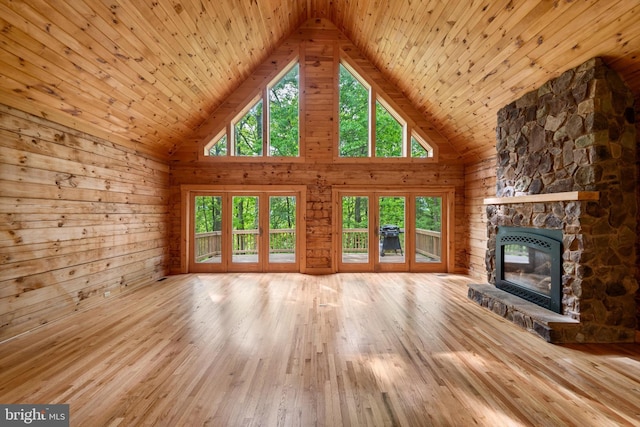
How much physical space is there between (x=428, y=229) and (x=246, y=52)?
546 centimetres

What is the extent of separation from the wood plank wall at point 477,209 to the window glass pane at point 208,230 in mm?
5718

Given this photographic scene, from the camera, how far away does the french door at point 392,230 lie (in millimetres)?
6449

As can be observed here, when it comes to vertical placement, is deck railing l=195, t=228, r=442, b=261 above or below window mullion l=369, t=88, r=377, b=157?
below

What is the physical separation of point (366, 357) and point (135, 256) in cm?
464

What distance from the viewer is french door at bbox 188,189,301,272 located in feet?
21.0

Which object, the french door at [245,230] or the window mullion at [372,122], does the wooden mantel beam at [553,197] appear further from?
the french door at [245,230]

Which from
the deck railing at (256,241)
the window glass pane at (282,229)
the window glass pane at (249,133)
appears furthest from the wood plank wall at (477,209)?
the window glass pane at (249,133)

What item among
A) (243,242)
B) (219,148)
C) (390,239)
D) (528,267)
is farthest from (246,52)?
(528,267)

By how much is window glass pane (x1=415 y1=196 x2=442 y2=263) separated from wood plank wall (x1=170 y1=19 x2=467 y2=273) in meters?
0.39

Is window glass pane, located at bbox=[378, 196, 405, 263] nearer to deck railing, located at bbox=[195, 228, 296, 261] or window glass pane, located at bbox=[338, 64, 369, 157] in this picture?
window glass pane, located at bbox=[338, 64, 369, 157]

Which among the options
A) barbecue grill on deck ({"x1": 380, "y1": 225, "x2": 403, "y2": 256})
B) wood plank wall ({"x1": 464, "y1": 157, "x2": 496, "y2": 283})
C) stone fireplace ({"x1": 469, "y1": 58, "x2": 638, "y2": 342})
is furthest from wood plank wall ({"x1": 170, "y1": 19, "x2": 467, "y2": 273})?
stone fireplace ({"x1": 469, "y1": 58, "x2": 638, "y2": 342})

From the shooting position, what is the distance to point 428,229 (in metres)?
6.58

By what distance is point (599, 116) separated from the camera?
300 cm

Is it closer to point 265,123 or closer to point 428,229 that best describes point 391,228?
point 428,229
